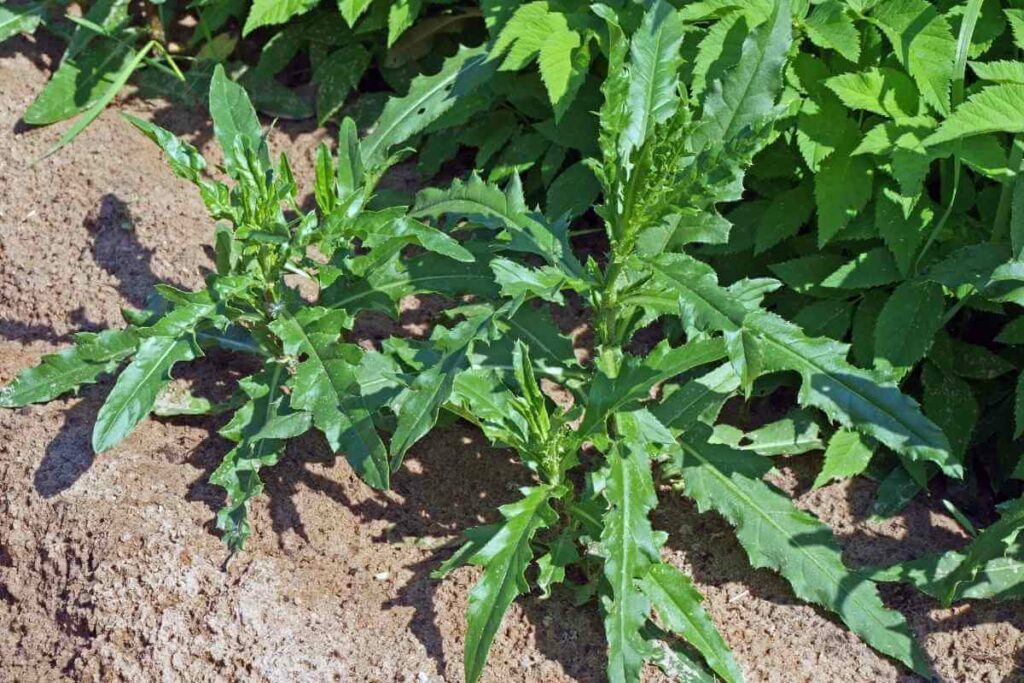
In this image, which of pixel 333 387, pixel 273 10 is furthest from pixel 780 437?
pixel 273 10

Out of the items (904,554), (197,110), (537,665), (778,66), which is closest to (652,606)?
(537,665)

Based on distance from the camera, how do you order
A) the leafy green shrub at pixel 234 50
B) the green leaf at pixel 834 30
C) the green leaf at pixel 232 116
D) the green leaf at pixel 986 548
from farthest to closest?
the leafy green shrub at pixel 234 50
the green leaf at pixel 232 116
the green leaf at pixel 834 30
the green leaf at pixel 986 548

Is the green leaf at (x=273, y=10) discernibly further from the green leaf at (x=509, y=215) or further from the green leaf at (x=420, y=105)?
the green leaf at (x=509, y=215)

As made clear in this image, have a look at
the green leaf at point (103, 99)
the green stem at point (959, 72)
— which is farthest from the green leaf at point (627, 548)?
the green leaf at point (103, 99)

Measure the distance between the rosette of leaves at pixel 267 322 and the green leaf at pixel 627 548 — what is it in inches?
22.4

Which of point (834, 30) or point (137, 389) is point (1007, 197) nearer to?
point (834, 30)

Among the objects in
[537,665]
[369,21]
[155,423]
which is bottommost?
[537,665]

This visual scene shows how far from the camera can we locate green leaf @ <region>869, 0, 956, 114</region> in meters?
3.23

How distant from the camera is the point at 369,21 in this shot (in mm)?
4195

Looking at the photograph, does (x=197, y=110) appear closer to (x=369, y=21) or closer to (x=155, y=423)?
(x=369, y=21)

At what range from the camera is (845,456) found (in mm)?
3350

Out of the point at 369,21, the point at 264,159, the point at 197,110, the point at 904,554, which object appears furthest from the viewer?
the point at 197,110

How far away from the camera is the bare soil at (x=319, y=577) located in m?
3.02

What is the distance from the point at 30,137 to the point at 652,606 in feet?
9.20
